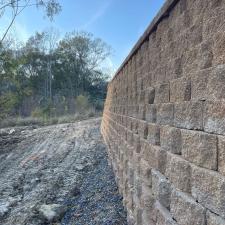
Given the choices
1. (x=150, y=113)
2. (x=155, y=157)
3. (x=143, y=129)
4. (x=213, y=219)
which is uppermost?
(x=150, y=113)

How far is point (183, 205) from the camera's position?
2.54 metres

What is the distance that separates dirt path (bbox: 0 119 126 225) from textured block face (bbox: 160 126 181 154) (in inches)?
112

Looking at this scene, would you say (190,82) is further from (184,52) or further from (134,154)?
(134,154)

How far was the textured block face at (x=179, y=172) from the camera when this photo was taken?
248cm

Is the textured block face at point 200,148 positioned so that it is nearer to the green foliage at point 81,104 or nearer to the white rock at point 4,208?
the white rock at point 4,208

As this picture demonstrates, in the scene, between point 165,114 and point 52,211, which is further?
point 52,211

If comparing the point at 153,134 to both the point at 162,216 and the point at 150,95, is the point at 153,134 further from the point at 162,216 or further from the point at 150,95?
the point at 162,216

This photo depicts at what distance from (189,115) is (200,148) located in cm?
29

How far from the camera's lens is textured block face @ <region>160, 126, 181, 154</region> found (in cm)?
276

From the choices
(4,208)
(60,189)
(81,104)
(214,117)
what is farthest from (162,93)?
(81,104)

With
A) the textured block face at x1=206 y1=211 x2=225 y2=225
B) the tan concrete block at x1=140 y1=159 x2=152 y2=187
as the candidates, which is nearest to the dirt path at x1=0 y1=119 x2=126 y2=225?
the tan concrete block at x1=140 y1=159 x2=152 y2=187

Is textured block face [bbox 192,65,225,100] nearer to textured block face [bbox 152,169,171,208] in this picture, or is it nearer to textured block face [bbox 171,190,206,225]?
→ textured block face [bbox 171,190,206,225]

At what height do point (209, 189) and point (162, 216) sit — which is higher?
point (209, 189)

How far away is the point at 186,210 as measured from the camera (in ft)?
8.07
